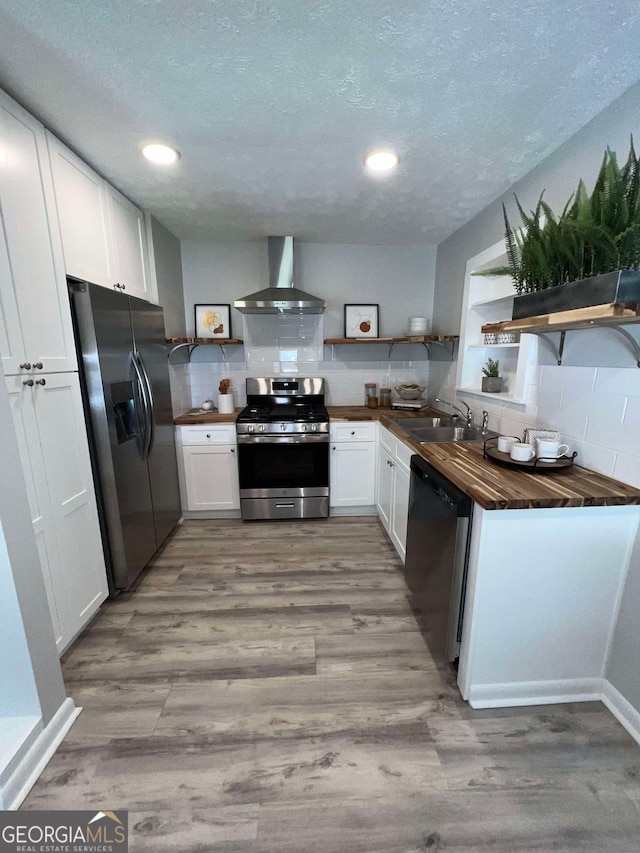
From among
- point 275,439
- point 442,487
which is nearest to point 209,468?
point 275,439

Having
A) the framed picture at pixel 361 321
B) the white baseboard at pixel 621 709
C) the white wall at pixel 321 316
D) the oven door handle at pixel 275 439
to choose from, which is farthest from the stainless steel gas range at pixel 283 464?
the white baseboard at pixel 621 709

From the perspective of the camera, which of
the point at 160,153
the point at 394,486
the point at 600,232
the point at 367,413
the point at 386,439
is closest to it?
the point at 600,232

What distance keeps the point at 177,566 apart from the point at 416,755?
1.75m

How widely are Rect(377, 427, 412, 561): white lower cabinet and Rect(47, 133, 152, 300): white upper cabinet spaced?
2.10 meters

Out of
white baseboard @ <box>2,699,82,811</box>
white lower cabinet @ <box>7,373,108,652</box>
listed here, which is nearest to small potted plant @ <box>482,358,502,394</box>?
white lower cabinet @ <box>7,373,108,652</box>

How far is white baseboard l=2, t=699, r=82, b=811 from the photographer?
1048mm

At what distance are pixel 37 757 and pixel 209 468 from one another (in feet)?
5.98

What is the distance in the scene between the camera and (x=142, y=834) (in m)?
0.99

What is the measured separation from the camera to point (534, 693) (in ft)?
4.51

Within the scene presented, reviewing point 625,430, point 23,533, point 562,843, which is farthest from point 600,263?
point 23,533

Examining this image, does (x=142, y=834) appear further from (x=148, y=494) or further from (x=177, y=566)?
(x=148, y=494)

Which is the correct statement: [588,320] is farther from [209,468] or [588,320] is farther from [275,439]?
[209,468]

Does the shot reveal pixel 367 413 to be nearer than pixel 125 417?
No

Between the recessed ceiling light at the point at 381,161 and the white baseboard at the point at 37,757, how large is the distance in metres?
2.84
